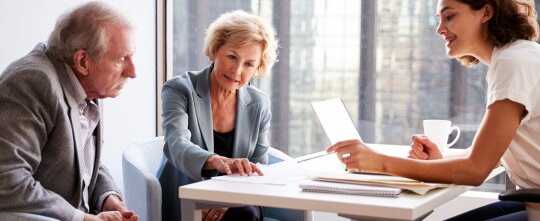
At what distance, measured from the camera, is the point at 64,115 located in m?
1.77

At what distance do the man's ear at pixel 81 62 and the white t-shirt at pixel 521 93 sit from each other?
101cm

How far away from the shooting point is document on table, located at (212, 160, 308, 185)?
1.79 m

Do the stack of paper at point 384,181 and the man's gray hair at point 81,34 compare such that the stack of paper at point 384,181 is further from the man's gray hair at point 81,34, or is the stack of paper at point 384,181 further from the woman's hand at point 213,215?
the man's gray hair at point 81,34

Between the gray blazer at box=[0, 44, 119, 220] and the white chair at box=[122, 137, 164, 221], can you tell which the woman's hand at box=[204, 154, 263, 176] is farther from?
the gray blazer at box=[0, 44, 119, 220]

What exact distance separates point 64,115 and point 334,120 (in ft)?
2.52

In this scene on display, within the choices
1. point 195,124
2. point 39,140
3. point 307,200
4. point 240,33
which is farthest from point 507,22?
point 39,140

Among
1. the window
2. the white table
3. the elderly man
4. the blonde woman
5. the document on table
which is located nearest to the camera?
the white table

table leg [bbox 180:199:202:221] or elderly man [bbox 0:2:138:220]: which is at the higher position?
elderly man [bbox 0:2:138:220]

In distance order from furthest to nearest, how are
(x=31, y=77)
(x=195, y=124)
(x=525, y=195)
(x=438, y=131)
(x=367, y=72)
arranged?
(x=367, y=72) < (x=195, y=124) < (x=438, y=131) < (x=31, y=77) < (x=525, y=195)

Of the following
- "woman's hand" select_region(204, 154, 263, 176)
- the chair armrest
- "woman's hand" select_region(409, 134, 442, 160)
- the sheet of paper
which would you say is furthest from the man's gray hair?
the chair armrest

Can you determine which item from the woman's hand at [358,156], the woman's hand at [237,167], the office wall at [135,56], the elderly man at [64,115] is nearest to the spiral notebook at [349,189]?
the woman's hand at [358,156]

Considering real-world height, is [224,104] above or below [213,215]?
above

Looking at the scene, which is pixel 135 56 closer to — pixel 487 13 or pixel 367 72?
pixel 367 72

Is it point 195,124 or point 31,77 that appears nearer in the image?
point 31,77
